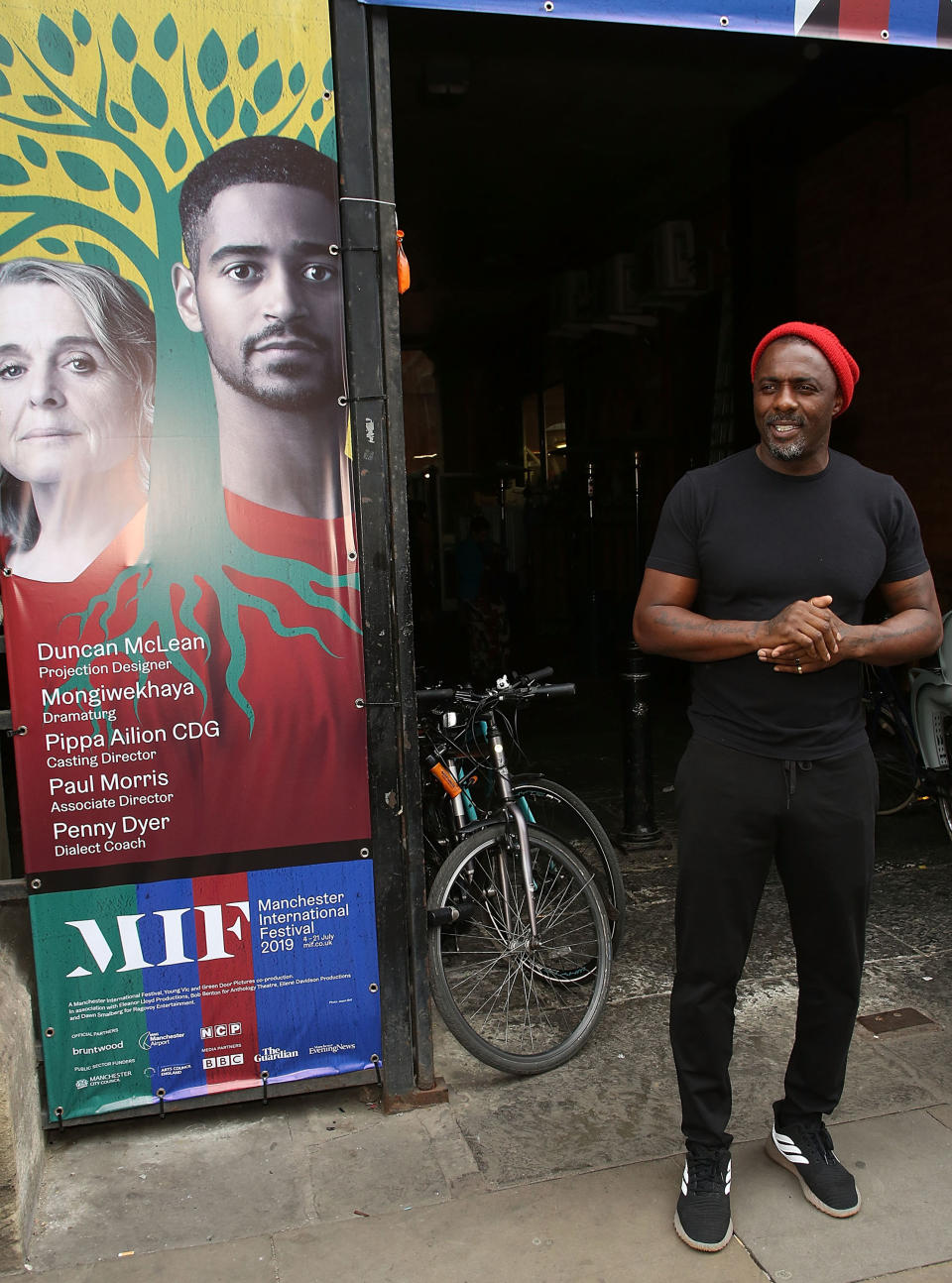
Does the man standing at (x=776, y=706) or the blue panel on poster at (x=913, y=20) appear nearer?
the man standing at (x=776, y=706)

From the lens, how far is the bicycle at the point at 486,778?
4.07 metres

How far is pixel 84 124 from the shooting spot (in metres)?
3.03

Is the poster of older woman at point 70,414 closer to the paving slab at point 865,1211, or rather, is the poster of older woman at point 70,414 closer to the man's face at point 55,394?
the man's face at point 55,394

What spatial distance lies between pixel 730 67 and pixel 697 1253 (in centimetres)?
867

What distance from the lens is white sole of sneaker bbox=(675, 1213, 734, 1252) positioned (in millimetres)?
2816

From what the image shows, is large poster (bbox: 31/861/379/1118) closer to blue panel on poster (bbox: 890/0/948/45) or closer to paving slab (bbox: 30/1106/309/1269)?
paving slab (bbox: 30/1106/309/1269)

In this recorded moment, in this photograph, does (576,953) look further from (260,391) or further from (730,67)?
(730,67)

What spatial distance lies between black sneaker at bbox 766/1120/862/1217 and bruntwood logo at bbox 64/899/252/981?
5.44 feet

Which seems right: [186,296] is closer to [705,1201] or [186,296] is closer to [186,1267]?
[186,1267]

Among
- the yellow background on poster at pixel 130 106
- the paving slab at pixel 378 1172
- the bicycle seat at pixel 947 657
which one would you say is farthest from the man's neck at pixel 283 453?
the bicycle seat at pixel 947 657

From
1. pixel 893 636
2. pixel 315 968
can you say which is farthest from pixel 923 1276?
pixel 315 968

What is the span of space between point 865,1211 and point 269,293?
2998 mm

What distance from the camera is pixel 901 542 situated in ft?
9.53

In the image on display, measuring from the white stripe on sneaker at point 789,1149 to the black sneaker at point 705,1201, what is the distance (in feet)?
0.76
